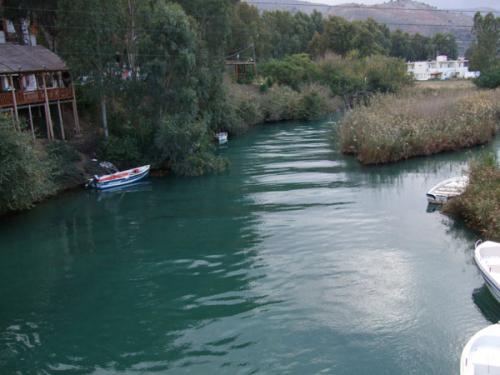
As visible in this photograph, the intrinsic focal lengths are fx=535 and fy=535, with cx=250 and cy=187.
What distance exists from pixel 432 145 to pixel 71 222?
25.2m

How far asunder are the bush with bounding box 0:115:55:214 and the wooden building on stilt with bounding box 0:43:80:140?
7850 mm

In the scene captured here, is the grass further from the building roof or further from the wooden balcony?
the building roof

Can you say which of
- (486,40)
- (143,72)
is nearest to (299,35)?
(486,40)

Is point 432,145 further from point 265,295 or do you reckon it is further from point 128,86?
point 265,295

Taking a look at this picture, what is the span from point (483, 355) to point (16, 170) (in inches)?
853

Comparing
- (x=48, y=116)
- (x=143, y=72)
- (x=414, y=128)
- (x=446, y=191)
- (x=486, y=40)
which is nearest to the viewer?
(x=446, y=191)

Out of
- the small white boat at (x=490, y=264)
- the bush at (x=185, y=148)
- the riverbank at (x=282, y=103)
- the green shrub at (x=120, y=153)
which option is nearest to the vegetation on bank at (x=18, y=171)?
the green shrub at (x=120, y=153)

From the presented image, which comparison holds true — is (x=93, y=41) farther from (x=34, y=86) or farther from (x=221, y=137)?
(x=221, y=137)

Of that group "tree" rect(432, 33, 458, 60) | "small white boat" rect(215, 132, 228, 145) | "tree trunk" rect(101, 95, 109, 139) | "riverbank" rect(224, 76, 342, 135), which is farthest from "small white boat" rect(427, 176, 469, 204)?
"tree" rect(432, 33, 458, 60)

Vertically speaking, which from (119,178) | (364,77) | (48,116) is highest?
(364,77)

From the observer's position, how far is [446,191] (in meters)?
26.4

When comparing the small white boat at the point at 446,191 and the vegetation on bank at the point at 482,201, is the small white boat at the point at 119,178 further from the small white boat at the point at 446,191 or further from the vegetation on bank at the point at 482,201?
the vegetation on bank at the point at 482,201

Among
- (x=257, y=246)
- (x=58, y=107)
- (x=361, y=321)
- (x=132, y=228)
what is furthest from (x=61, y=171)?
(x=361, y=321)

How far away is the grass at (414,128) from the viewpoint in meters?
36.9
